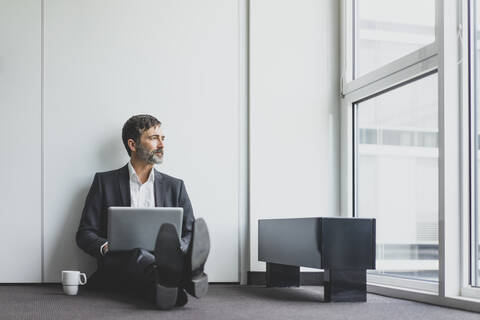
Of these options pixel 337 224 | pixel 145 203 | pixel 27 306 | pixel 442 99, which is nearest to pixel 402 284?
pixel 337 224

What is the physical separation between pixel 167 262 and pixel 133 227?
22.4 inches

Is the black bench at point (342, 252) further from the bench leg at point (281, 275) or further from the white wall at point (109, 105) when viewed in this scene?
the white wall at point (109, 105)

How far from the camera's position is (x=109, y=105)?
4207mm

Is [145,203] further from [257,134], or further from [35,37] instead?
[35,37]

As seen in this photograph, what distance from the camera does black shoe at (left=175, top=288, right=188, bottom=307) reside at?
302cm

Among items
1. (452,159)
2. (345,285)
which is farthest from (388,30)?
(345,285)

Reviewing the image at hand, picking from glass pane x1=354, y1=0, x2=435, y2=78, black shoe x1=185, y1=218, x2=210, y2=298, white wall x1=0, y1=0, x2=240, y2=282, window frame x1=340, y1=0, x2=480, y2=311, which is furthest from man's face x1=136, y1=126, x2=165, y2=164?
window frame x1=340, y1=0, x2=480, y2=311

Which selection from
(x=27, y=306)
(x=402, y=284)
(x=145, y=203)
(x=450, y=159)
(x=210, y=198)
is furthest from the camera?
(x=210, y=198)

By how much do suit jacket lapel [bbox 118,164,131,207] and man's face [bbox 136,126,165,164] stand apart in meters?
0.15

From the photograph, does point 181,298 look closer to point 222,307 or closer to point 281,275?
point 222,307

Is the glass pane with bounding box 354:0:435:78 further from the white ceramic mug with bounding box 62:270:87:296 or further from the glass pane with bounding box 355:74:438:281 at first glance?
the white ceramic mug with bounding box 62:270:87:296

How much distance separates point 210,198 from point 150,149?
0.55 m

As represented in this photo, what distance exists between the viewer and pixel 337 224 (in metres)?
3.38

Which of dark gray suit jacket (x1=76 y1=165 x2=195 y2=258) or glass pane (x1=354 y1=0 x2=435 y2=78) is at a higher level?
glass pane (x1=354 y1=0 x2=435 y2=78)
